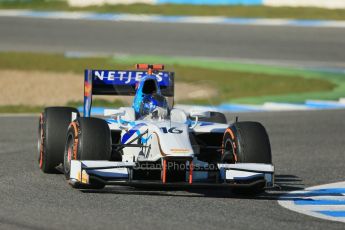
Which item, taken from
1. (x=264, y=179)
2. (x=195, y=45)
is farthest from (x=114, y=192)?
(x=195, y=45)

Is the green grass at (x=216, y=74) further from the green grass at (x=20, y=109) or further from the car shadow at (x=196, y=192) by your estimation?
the car shadow at (x=196, y=192)

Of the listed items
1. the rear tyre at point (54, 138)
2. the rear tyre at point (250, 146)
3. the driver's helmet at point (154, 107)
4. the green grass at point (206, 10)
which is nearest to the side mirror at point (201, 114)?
the driver's helmet at point (154, 107)

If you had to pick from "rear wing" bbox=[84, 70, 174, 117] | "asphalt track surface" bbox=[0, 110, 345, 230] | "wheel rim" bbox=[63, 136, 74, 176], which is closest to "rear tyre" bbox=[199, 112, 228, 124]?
"rear wing" bbox=[84, 70, 174, 117]

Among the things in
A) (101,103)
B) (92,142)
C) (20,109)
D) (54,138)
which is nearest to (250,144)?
(92,142)

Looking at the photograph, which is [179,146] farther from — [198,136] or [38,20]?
[38,20]

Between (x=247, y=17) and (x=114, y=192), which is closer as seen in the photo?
(x=114, y=192)

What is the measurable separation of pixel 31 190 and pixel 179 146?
1548 millimetres

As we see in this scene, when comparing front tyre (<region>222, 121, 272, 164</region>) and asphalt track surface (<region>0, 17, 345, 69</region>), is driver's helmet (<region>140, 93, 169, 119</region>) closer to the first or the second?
front tyre (<region>222, 121, 272, 164</region>)

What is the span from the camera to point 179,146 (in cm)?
993

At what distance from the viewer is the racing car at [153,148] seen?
32.4 ft

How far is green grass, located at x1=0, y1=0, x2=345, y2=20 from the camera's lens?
3134 centimetres

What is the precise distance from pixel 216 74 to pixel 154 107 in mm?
12635

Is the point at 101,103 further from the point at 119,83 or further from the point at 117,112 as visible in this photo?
the point at 117,112

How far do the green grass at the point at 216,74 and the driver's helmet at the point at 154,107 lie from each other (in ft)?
25.0
